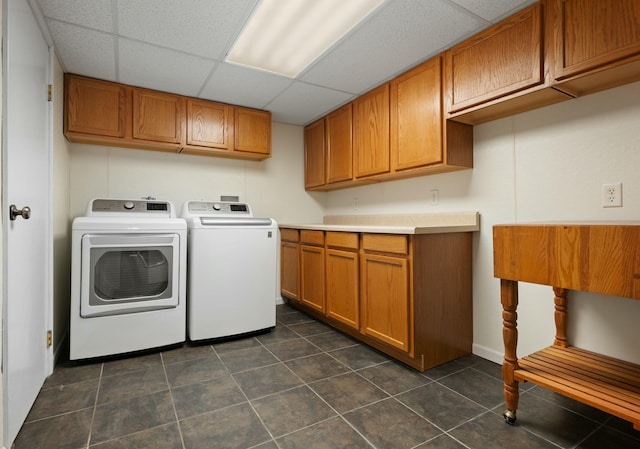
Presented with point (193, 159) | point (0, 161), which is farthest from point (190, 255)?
point (0, 161)

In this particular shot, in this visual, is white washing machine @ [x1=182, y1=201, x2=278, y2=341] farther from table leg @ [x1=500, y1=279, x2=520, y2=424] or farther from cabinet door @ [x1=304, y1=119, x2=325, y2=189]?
table leg @ [x1=500, y1=279, x2=520, y2=424]

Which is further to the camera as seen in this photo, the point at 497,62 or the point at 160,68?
the point at 160,68

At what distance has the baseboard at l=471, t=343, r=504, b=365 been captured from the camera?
2.22m

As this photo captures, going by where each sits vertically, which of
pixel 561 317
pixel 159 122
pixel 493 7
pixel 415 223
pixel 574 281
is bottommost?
pixel 561 317

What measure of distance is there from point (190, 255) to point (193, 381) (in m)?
0.96

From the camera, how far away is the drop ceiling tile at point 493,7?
1.76 m

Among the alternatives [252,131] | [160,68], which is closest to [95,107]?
[160,68]

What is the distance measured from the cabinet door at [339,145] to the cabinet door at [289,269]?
83 centimetres

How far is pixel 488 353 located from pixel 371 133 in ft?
6.25

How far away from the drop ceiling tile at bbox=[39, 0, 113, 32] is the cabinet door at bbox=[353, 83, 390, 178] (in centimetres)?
191

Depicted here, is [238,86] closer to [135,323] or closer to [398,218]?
[398,218]

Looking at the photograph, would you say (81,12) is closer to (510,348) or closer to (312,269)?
(312,269)

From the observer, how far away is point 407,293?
6.87 ft

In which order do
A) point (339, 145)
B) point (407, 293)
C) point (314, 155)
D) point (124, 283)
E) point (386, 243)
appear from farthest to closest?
point (314, 155), point (339, 145), point (124, 283), point (386, 243), point (407, 293)
